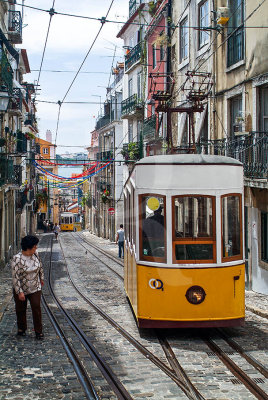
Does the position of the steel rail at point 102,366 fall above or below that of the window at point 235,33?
below

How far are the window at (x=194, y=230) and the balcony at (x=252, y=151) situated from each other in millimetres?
3849

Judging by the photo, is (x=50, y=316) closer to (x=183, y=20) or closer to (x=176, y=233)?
(x=176, y=233)

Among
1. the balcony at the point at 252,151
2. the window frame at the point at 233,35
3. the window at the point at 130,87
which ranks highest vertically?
the window at the point at 130,87

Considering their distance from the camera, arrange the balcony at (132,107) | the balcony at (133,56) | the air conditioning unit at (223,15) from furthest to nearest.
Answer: the balcony at (132,107), the balcony at (133,56), the air conditioning unit at (223,15)

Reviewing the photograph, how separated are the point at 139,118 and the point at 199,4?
14.7m

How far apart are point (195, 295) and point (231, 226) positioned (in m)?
1.16

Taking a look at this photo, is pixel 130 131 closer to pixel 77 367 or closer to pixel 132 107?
pixel 132 107

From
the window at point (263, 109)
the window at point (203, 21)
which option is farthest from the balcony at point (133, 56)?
the window at point (263, 109)

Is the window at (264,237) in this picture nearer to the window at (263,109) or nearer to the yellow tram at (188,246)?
the window at (263,109)

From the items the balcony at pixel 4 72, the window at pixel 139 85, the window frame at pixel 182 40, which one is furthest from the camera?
the window at pixel 139 85

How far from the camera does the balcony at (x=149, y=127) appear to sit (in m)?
25.3

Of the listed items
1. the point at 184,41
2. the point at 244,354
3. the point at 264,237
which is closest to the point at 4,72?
the point at 184,41

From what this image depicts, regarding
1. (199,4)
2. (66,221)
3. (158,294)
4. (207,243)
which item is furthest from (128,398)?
(66,221)

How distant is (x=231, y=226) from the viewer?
7656 millimetres
